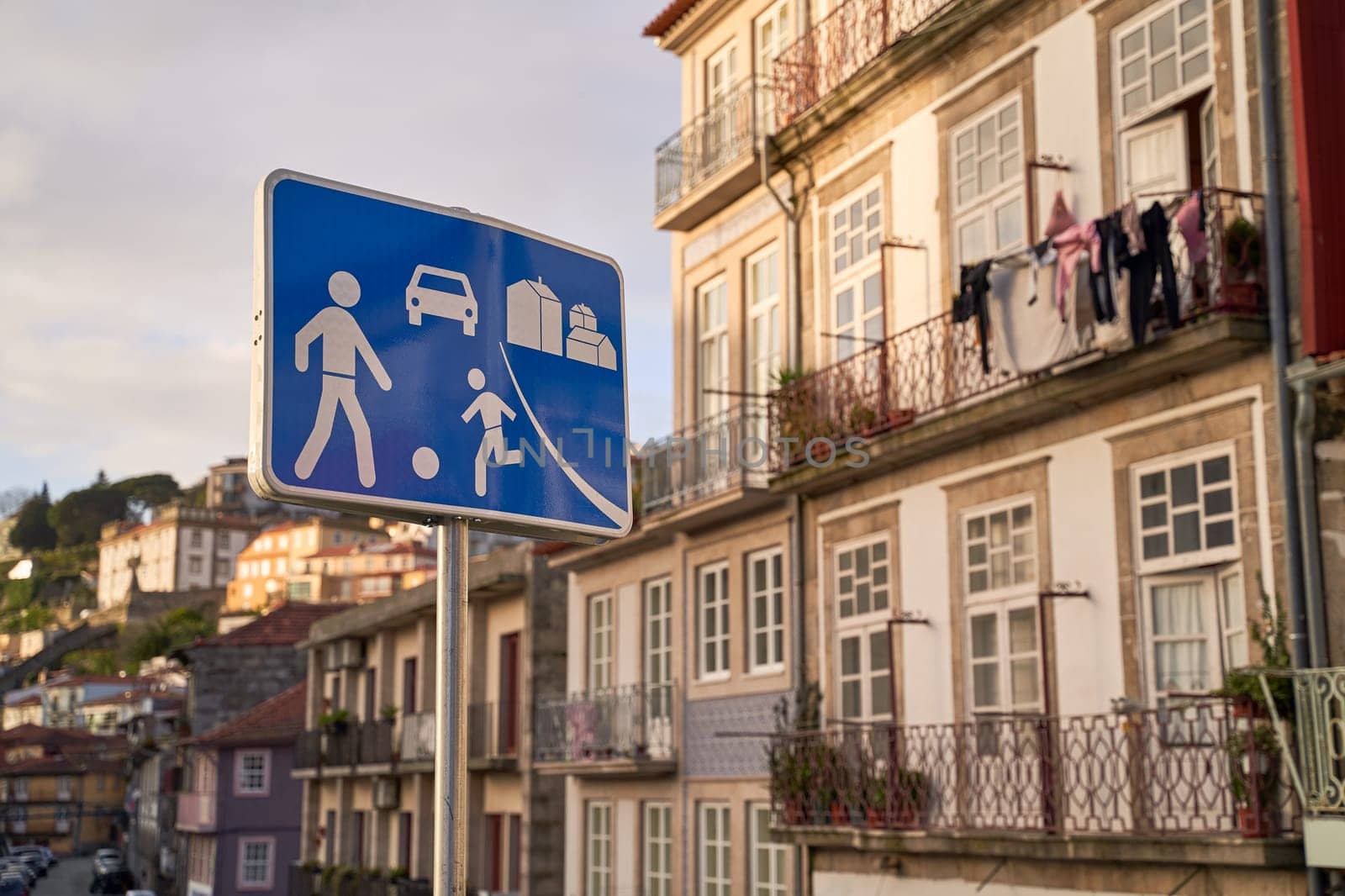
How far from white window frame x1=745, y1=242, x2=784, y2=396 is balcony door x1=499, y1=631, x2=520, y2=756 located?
430 inches

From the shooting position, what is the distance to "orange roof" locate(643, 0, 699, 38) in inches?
912

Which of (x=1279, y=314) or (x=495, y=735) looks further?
(x=495, y=735)

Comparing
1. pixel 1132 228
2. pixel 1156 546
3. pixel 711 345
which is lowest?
pixel 1156 546

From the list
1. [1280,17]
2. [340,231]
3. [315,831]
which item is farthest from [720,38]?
[315,831]

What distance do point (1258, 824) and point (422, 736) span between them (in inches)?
977

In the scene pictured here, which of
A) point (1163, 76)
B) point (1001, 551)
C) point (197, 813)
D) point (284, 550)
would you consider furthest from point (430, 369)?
point (284, 550)

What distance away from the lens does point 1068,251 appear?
13.8 metres

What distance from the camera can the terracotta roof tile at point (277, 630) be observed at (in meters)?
56.6

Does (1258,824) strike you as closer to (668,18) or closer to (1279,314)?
(1279,314)

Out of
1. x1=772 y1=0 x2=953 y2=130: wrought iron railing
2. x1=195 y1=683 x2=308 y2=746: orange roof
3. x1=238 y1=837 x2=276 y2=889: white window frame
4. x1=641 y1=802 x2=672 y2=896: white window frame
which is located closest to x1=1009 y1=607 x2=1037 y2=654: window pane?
x1=772 y1=0 x2=953 y2=130: wrought iron railing

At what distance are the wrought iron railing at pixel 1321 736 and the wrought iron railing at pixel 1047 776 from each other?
0.38m

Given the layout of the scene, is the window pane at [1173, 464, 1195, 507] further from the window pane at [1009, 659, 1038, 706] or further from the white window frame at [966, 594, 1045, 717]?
the window pane at [1009, 659, 1038, 706]

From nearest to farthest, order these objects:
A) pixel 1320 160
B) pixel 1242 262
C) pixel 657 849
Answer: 1. pixel 1320 160
2. pixel 1242 262
3. pixel 657 849

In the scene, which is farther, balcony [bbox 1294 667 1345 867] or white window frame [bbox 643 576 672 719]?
white window frame [bbox 643 576 672 719]
